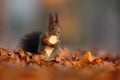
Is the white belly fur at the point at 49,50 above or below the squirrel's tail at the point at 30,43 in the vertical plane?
below

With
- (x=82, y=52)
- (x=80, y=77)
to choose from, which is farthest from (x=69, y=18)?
(x=80, y=77)

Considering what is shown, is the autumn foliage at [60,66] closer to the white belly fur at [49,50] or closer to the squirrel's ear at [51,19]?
the white belly fur at [49,50]

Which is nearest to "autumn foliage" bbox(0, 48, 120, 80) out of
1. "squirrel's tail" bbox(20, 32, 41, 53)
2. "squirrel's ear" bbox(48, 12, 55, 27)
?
"squirrel's tail" bbox(20, 32, 41, 53)

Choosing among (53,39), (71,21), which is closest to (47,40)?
(53,39)

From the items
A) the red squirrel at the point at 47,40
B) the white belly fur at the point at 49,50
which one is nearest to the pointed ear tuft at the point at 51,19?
the red squirrel at the point at 47,40

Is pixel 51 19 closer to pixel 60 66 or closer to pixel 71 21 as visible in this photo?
pixel 71 21

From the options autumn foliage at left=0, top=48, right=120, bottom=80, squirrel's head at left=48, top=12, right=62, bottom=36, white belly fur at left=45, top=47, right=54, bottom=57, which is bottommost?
autumn foliage at left=0, top=48, right=120, bottom=80

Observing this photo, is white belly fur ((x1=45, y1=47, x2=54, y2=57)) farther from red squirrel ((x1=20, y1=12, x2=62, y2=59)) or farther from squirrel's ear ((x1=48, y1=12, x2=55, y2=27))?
squirrel's ear ((x1=48, y1=12, x2=55, y2=27))
